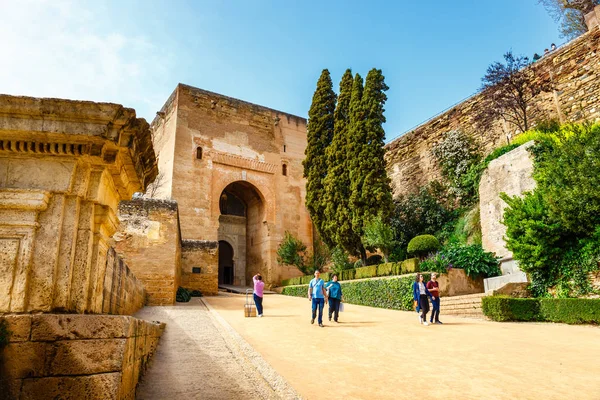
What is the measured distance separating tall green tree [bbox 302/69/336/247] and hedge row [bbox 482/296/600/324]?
32.1 ft

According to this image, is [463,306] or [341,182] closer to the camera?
[463,306]

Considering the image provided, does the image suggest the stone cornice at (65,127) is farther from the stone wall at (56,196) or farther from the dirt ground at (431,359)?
the dirt ground at (431,359)

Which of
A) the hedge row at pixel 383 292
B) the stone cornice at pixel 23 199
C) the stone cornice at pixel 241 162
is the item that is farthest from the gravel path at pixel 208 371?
the stone cornice at pixel 241 162

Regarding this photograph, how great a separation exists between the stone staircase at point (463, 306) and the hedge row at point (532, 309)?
626 mm

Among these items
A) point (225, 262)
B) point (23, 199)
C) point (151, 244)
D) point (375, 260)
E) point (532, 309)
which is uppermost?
point (225, 262)

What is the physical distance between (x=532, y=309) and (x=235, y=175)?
17.8 metres

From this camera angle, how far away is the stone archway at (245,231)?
24734 millimetres

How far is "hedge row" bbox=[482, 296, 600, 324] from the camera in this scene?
341 inches

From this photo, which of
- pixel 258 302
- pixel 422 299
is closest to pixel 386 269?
pixel 422 299

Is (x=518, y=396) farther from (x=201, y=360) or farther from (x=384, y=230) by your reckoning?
(x=384, y=230)

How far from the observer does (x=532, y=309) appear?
31.1ft

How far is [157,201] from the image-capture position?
13125mm

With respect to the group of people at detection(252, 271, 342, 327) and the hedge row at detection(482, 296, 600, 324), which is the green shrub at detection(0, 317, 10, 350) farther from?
the hedge row at detection(482, 296, 600, 324)

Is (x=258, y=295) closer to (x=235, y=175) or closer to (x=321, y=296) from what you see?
(x=321, y=296)
